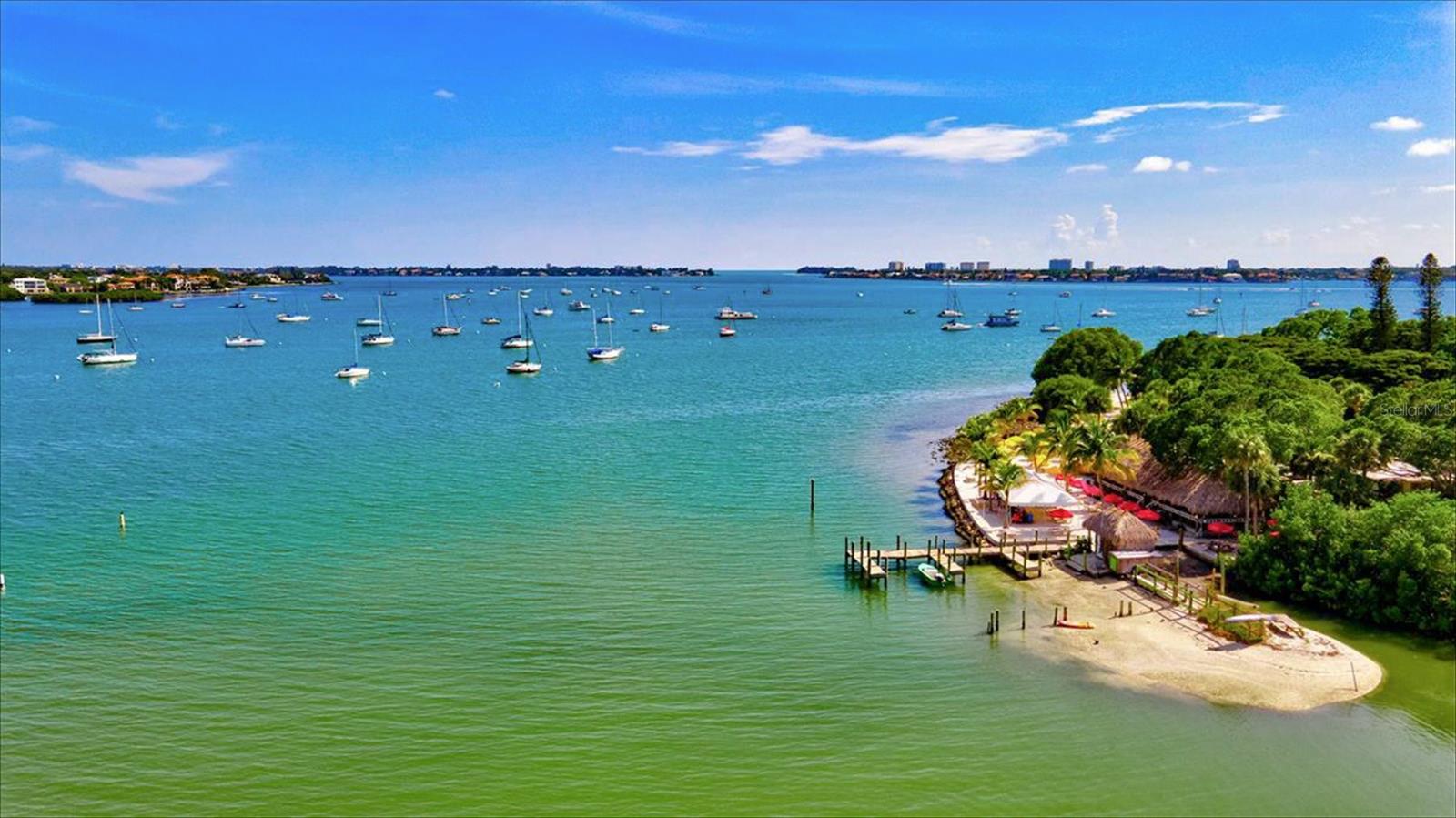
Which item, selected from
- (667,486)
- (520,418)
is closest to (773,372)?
(520,418)

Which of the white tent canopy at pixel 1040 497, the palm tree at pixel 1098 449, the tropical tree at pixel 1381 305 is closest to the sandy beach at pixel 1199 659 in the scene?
the palm tree at pixel 1098 449

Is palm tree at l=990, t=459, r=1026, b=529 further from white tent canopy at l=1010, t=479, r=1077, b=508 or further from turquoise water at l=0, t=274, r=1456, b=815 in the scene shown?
turquoise water at l=0, t=274, r=1456, b=815

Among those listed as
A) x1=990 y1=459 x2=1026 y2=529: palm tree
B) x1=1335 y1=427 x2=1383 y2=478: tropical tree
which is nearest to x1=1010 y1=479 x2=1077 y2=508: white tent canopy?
x1=990 y1=459 x2=1026 y2=529: palm tree

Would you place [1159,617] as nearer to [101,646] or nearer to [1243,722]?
[1243,722]

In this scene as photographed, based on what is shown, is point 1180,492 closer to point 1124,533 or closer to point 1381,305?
point 1124,533

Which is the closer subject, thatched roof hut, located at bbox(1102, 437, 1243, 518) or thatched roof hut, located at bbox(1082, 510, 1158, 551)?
thatched roof hut, located at bbox(1082, 510, 1158, 551)
